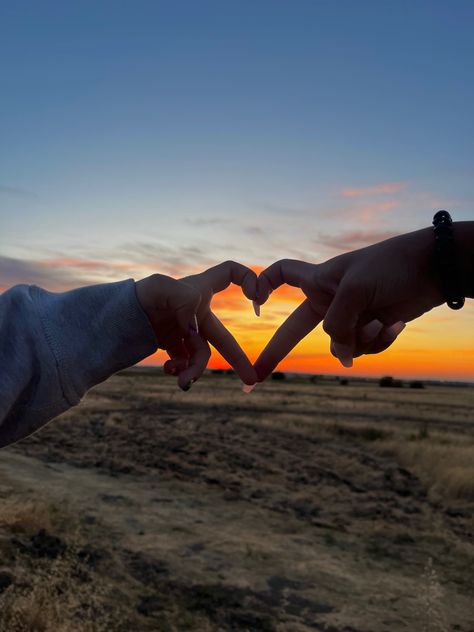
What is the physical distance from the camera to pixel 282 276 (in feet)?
5.80

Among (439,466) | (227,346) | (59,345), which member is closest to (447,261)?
(227,346)

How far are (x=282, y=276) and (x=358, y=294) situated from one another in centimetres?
31

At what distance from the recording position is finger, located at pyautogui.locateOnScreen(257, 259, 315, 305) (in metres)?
1.66

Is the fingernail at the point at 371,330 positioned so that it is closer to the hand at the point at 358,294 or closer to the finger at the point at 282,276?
the hand at the point at 358,294

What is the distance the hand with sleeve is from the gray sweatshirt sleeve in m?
0.50

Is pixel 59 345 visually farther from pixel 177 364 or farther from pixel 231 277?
pixel 231 277

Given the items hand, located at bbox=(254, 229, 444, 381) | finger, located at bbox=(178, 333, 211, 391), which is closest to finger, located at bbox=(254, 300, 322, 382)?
hand, located at bbox=(254, 229, 444, 381)

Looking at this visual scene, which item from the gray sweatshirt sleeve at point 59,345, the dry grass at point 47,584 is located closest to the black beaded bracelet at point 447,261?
the gray sweatshirt sleeve at point 59,345

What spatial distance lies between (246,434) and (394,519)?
7990mm

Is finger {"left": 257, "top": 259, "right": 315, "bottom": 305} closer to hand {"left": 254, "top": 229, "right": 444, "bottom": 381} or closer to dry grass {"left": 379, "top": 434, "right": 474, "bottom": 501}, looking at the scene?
hand {"left": 254, "top": 229, "right": 444, "bottom": 381}

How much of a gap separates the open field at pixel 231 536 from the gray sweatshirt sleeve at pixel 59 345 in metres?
4.00

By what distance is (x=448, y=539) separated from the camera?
8.66m

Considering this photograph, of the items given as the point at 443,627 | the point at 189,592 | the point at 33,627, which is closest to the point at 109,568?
the point at 189,592

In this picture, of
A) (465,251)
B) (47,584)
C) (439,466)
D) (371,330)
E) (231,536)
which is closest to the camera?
(465,251)
